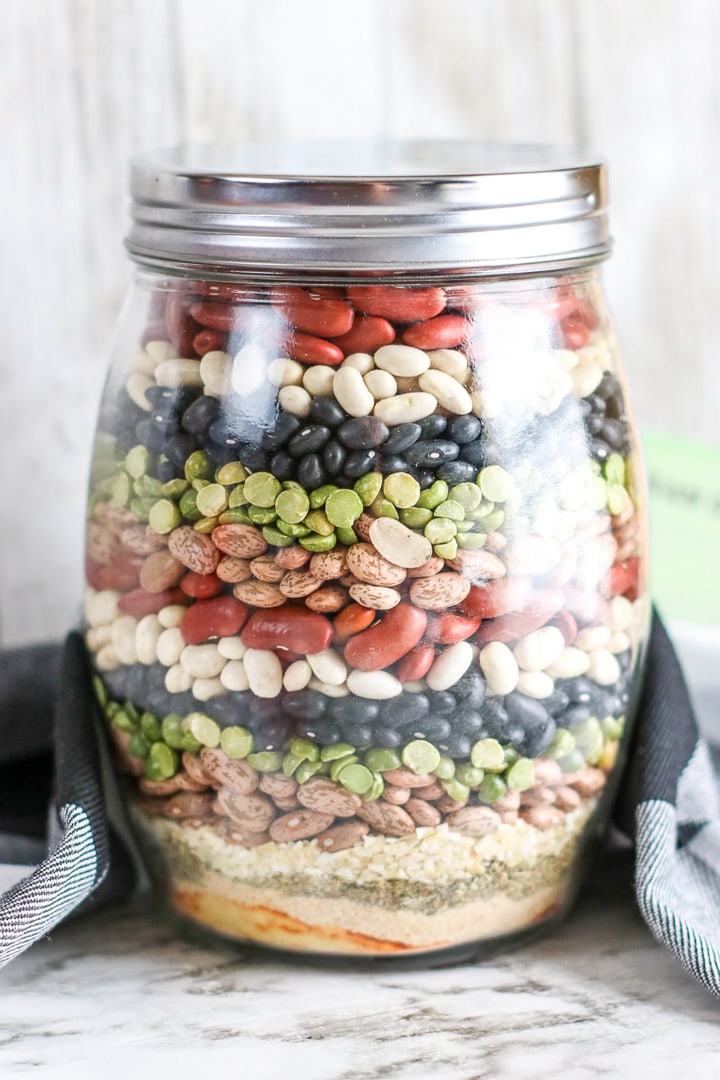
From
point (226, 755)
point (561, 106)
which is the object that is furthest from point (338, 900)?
point (561, 106)

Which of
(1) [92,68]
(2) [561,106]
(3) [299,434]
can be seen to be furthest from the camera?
(2) [561,106]

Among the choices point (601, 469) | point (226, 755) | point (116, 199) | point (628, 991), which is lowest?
point (628, 991)

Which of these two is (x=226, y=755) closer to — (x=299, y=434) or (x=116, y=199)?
(x=299, y=434)

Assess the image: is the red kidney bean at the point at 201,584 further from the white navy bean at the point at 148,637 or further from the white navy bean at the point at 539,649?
the white navy bean at the point at 539,649

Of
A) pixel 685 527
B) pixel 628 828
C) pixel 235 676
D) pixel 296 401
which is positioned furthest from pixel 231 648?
pixel 685 527

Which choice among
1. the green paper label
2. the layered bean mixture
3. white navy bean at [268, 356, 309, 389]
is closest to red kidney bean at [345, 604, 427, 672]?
the layered bean mixture

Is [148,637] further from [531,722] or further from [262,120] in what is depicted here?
[262,120]

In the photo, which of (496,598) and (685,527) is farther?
(685,527)
